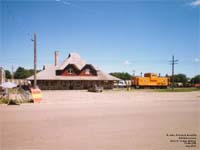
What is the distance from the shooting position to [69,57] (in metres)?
56.2

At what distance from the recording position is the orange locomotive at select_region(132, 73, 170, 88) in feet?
193

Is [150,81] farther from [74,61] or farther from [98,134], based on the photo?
[98,134]

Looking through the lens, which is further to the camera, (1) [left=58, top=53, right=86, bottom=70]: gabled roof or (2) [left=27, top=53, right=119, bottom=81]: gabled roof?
(1) [left=58, top=53, right=86, bottom=70]: gabled roof

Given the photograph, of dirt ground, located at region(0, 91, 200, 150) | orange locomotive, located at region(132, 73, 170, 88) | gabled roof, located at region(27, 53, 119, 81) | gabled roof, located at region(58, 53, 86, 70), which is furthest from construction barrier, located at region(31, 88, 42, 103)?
orange locomotive, located at region(132, 73, 170, 88)

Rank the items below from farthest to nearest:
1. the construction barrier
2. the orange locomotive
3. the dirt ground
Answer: the orange locomotive → the construction barrier → the dirt ground

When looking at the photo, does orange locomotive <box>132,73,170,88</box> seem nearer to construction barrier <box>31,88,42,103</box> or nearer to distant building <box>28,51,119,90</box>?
distant building <box>28,51,119,90</box>

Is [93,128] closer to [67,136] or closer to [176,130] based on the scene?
[67,136]

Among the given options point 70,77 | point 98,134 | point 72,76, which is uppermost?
point 72,76

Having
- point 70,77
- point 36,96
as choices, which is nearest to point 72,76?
point 70,77

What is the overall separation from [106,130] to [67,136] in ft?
5.03

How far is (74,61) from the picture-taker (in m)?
55.7

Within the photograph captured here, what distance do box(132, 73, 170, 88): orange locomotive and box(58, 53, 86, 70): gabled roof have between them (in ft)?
41.7

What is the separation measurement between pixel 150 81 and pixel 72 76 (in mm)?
18159

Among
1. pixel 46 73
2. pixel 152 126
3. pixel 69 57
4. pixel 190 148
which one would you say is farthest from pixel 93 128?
pixel 69 57
